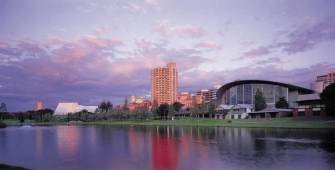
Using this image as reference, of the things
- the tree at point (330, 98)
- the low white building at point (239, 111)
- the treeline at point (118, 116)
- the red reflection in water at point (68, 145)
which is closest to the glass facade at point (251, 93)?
the low white building at point (239, 111)

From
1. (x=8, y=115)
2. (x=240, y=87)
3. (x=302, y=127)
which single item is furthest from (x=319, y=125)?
(x=8, y=115)

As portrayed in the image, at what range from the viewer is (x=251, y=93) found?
130625 millimetres

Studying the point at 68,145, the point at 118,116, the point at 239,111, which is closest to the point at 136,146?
the point at 68,145

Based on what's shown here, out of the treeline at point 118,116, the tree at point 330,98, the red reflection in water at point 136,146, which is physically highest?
the tree at point 330,98

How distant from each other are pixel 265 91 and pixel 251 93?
20.4 feet

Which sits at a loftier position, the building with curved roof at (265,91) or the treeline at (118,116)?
the building with curved roof at (265,91)

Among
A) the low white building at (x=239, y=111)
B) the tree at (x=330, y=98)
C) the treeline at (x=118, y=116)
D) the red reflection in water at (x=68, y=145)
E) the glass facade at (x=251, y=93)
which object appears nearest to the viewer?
the red reflection in water at (x=68, y=145)

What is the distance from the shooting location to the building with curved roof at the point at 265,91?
126 meters

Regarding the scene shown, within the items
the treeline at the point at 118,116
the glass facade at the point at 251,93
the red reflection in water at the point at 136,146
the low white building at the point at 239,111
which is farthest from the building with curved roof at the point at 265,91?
the red reflection in water at the point at 136,146

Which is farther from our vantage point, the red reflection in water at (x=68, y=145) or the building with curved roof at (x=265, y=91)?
the building with curved roof at (x=265, y=91)

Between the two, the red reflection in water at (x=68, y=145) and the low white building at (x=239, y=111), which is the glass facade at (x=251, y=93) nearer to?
the low white building at (x=239, y=111)

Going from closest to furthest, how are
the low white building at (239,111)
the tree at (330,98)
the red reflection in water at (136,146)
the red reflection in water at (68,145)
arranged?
the red reflection in water at (136,146) → the red reflection in water at (68,145) → the tree at (330,98) → the low white building at (239,111)

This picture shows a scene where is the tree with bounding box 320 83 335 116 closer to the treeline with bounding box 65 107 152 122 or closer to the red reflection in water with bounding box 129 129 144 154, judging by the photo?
the red reflection in water with bounding box 129 129 144 154

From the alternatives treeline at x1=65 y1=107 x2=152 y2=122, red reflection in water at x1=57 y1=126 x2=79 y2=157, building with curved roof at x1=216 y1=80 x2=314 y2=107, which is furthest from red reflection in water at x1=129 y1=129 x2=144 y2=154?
building with curved roof at x1=216 y1=80 x2=314 y2=107
